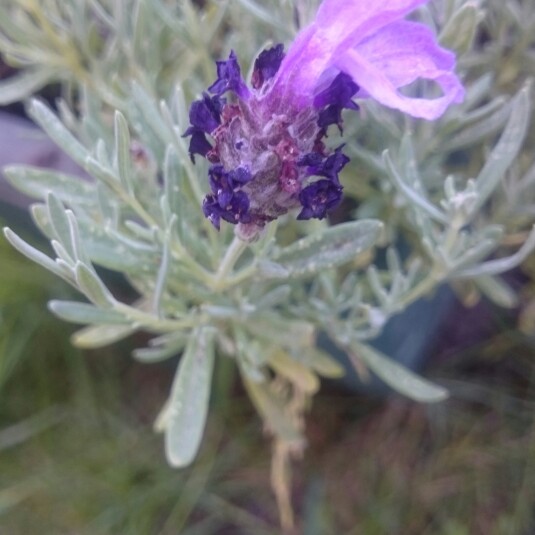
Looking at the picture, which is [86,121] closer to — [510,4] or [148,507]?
[510,4]

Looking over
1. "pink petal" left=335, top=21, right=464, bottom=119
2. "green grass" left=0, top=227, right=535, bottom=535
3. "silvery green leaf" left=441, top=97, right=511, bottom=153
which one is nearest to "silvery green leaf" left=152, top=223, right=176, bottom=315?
"pink petal" left=335, top=21, right=464, bottom=119

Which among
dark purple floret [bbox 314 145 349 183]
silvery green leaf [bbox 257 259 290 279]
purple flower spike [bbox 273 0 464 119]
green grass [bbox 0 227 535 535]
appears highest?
purple flower spike [bbox 273 0 464 119]

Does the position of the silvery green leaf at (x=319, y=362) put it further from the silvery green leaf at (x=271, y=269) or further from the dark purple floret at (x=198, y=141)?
the dark purple floret at (x=198, y=141)

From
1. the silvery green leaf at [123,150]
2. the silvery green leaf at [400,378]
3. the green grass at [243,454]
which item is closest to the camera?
the silvery green leaf at [123,150]

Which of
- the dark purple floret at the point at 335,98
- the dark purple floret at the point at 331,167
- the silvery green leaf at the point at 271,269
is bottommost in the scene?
the silvery green leaf at the point at 271,269

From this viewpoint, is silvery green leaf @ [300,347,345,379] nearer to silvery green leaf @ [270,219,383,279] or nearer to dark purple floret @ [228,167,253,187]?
silvery green leaf @ [270,219,383,279]

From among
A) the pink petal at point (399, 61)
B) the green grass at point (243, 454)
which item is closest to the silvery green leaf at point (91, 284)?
the pink petal at point (399, 61)

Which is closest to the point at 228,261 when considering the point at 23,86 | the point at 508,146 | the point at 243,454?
the point at 508,146
